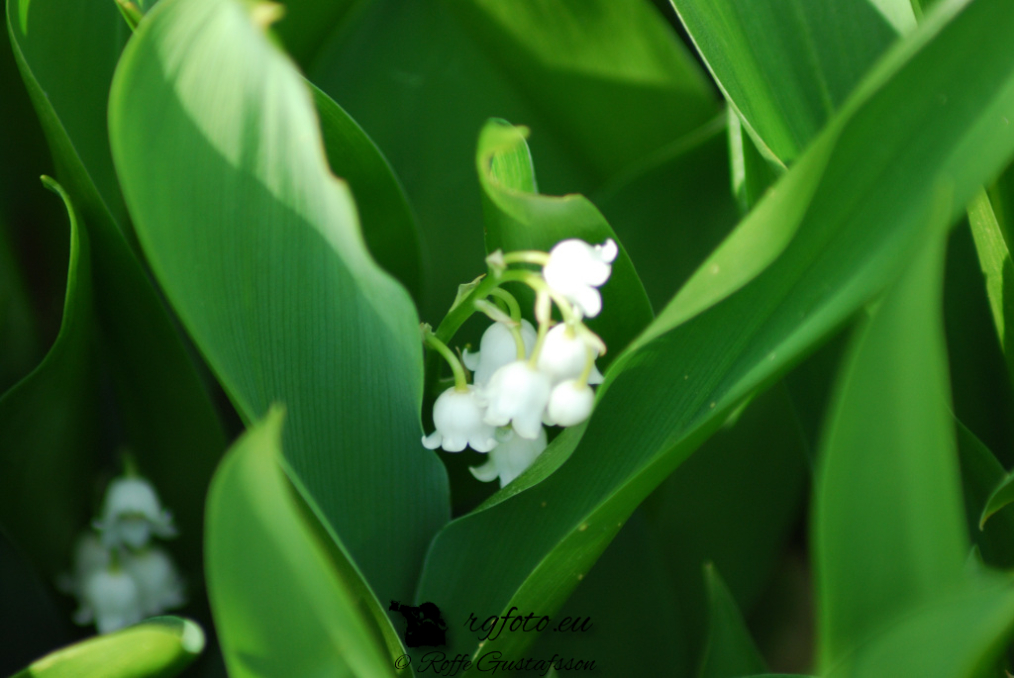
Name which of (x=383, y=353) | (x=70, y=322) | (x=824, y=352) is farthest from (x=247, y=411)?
(x=824, y=352)

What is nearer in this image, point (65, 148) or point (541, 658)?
point (65, 148)

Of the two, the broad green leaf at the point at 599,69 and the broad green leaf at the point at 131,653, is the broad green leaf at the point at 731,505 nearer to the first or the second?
the broad green leaf at the point at 599,69

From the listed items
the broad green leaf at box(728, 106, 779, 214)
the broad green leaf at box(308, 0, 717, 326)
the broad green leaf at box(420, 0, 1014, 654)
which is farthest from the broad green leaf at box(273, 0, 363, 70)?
the broad green leaf at box(420, 0, 1014, 654)

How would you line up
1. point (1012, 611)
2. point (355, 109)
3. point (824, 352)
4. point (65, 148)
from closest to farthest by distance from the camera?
point (1012, 611), point (65, 148), point (824, 352), point (355, 109)

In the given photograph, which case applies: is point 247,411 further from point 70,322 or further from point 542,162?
point 542,162

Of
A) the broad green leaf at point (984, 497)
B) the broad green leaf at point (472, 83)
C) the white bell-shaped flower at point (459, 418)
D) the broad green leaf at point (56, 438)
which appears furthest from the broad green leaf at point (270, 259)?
the broad green leaf at point (984, 497)

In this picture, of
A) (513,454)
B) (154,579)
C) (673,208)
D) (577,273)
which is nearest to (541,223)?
(577,273)

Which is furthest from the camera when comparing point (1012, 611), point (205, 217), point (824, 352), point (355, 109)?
point (355, 109)

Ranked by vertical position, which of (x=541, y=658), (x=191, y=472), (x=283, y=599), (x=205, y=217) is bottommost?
(x=541, y=658)

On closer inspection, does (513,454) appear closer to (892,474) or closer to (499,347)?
(499,347)
